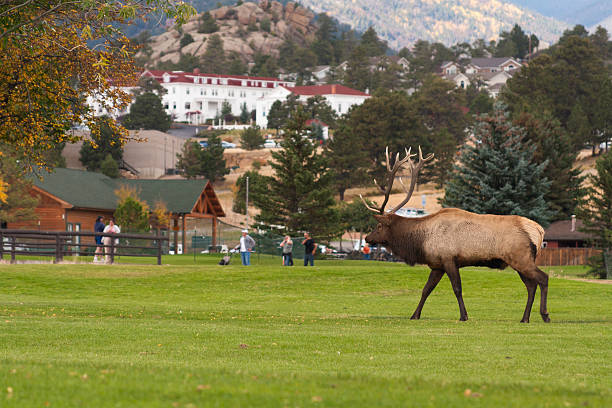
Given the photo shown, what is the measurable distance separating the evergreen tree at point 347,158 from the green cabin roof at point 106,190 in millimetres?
39882

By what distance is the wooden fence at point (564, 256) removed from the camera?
60.3 m

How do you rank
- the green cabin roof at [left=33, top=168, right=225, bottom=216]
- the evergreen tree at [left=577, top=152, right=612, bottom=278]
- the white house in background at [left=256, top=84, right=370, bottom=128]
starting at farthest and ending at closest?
the white house in background at [left=256, top=84, right=370, bottom=128]
the green cabin roof at [left=33, top=168, right=225, bottom=216]
the evergreen tree at [left=577, top=152, right=612, bottom=278]

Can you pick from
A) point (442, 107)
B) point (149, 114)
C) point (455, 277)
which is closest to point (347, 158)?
point (442, 107)

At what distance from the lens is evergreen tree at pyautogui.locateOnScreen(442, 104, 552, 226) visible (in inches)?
2160

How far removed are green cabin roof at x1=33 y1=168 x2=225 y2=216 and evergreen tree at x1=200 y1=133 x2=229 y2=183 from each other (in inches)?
1948

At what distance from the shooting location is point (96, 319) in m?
18.6

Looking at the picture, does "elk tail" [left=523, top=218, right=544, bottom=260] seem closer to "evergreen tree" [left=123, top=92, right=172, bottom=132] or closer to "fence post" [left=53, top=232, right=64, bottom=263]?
"fence post" [left=53, top=232, right=64, bottom=263]

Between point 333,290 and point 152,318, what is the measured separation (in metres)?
12.6

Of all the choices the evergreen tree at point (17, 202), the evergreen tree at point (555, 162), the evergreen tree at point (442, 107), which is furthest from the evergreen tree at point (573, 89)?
the evergreen tree at point (17, 202)

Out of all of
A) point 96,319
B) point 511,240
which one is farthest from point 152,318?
point 511,240

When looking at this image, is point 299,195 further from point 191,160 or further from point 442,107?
point 442,107

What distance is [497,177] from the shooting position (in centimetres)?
5575

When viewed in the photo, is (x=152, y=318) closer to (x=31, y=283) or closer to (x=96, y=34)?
(x=96, y=34)

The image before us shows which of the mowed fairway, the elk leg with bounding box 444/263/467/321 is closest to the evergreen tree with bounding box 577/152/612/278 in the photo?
the mowed fairway
